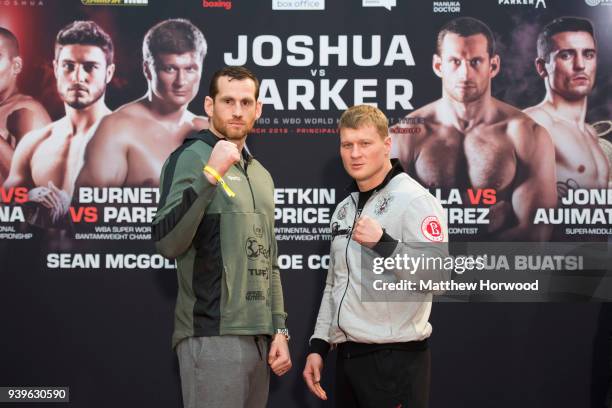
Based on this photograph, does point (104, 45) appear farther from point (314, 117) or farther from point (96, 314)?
point (96, 314)

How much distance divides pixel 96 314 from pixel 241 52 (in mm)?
1487

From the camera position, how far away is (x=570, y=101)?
329 cm

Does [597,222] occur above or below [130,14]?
below

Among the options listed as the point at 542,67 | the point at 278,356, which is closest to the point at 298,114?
the point at 542,67

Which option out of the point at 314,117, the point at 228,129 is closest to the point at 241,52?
the point at 314,117

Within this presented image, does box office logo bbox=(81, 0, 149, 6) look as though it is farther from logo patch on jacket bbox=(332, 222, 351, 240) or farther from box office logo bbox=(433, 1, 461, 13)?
logo patch on jacket bbox=(332, 222, 351, 240)

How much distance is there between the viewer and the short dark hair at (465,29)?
3309mm

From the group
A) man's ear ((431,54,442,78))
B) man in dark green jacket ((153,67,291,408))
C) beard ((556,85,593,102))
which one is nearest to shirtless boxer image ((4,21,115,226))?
man in dark green jacket ((153,67,291,408))

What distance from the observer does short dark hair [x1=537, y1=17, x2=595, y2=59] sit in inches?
130

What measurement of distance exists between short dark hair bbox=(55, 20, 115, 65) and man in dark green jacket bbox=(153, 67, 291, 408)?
127cm

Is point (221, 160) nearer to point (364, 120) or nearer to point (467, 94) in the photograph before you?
point (364, 120)

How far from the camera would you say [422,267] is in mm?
2074

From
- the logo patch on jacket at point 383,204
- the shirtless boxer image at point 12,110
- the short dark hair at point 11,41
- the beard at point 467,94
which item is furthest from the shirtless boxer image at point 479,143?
the short dark hair at point 11,41

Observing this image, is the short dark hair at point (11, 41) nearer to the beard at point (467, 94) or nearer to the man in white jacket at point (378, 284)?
the man in white jacket at point (378, 284)
